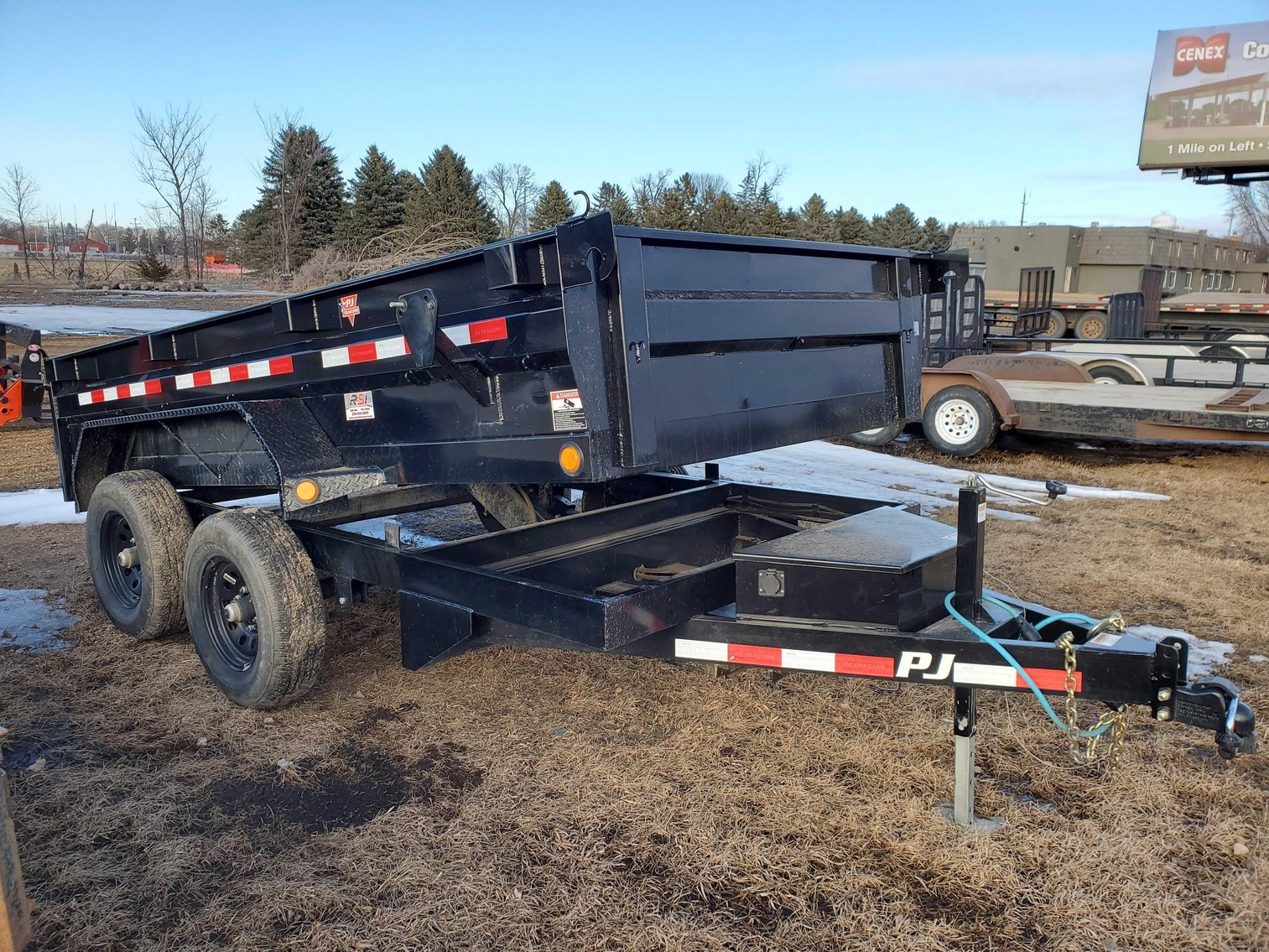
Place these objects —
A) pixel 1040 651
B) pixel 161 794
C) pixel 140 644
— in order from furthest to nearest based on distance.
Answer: pixel 140 644
pixel 161 794
pixel 1040 651

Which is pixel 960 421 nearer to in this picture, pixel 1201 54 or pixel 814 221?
pixel 1201 54

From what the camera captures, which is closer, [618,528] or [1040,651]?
[1040,651]

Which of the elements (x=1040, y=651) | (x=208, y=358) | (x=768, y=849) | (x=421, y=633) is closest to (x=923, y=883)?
(x=768, y=849)

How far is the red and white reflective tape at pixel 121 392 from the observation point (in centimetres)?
436

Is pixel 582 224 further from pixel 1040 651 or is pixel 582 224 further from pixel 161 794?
pixel 161 794

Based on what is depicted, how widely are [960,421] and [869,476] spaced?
1.63 meters

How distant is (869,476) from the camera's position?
8219 millimetres

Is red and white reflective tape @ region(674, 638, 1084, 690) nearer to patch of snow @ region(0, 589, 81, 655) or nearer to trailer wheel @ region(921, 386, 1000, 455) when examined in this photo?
patch of snow @ region(0, 589, 81, 655)

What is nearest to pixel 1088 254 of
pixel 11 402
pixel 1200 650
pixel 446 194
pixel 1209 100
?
pixel 1209 100

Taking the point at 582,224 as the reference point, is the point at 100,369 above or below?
below

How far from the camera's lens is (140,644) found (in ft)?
15.0

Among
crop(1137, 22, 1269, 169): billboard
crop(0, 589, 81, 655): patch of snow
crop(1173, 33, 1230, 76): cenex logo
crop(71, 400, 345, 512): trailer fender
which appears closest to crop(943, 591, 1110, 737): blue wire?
crop(71, 400, 345, 512): trailer fender

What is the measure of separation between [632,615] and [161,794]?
172cm

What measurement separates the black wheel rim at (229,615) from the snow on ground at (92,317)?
13996 mm
